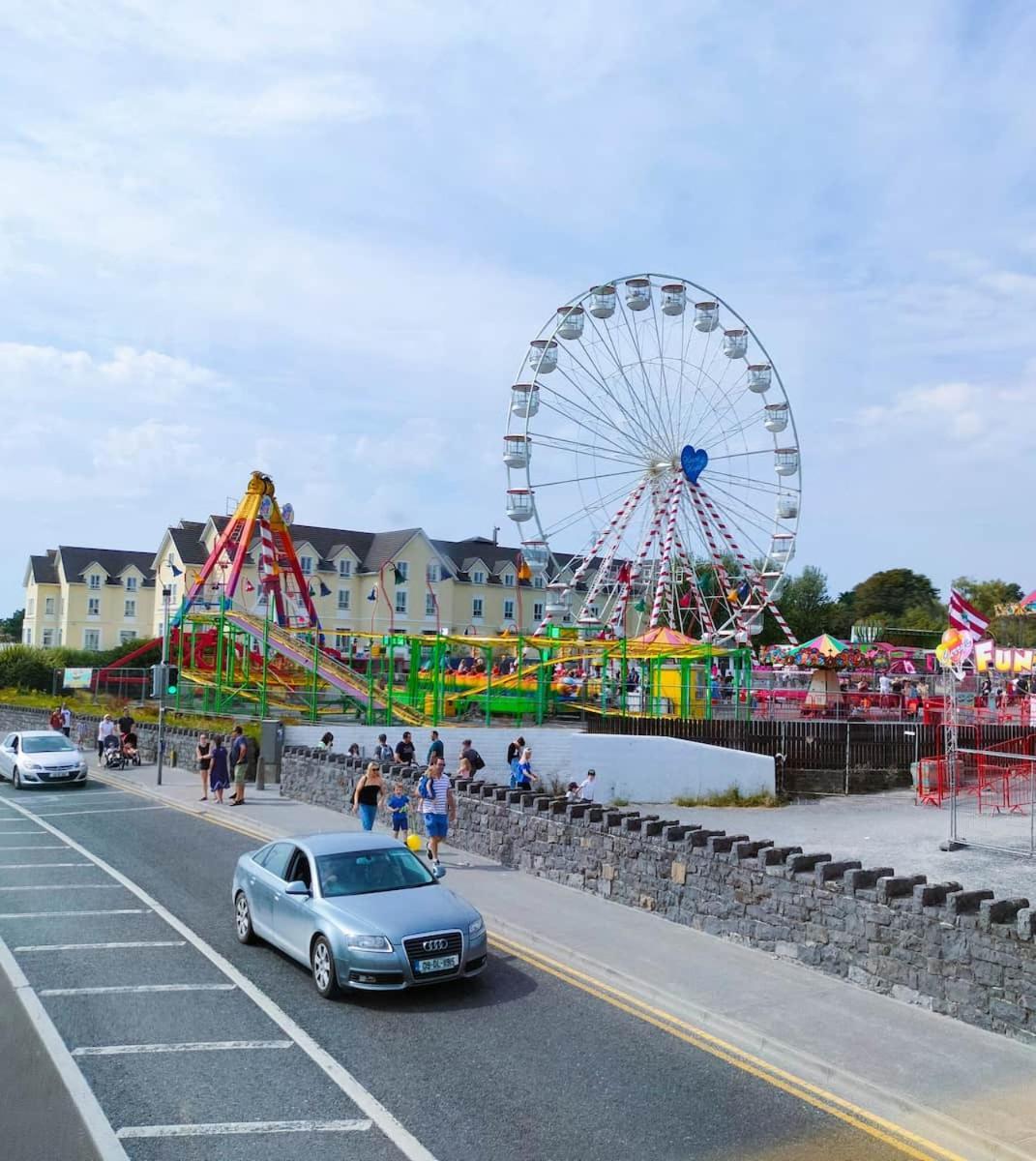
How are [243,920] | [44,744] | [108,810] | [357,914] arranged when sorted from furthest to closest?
[44,744] → [108,810] → [243,920] → [357,914]

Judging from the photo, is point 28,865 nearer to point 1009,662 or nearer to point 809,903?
point 809,903

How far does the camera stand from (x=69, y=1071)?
8.28 meters

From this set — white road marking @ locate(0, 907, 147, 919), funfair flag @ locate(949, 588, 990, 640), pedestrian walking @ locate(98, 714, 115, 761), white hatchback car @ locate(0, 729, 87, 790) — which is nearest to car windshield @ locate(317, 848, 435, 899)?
white road marking @ locate(0, 907, 147, 919)

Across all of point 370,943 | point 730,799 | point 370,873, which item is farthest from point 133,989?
point 730,799

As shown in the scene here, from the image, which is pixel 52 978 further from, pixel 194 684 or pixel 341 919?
pixel 194 684

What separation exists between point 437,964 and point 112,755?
2446cm

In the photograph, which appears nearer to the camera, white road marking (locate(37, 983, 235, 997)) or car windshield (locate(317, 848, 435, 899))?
white road marking (locate(37, 983, 235, 997))

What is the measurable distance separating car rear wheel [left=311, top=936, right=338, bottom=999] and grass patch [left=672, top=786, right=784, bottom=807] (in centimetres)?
1915

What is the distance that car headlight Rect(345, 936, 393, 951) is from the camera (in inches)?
399

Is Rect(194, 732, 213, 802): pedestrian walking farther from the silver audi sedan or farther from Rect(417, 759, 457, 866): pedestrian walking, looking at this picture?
the silver audi sedan

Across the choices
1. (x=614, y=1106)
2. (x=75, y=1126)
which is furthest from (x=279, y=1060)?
(x=614, y=1106)

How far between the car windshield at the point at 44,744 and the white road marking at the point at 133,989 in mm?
19373

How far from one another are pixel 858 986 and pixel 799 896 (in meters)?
1.09

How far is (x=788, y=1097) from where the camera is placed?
819 cm
